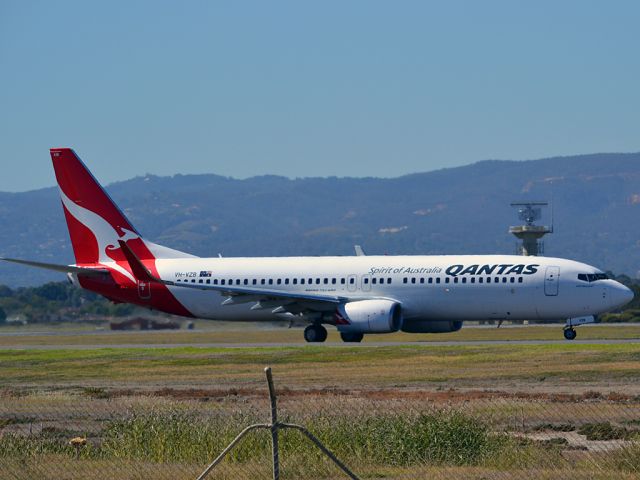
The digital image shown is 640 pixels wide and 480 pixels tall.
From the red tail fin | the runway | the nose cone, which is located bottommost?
the runway

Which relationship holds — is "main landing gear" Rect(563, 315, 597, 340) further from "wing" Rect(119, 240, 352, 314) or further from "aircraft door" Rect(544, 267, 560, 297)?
"wing" Rect(119, 240, 352, 314)

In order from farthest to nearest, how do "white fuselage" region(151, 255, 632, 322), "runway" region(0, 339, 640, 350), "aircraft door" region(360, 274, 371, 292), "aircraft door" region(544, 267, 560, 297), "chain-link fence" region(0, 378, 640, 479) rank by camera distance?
"aircraft door" region(360, 274, 371, 292) → "white fuselage" region(151, 255, 632, 322) → "aircraft door" region(544, 267, 560, 297) → "runway" region(0, 339, 640, 350) → "chain-link fence" region(0, 378, 640, 479)

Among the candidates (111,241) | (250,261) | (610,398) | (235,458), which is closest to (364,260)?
(250,261)

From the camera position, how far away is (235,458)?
20.2 metres

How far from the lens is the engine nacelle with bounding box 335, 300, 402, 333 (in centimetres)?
5300

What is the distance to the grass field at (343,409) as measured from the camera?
19547mm

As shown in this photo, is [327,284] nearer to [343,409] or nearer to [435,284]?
[435,284]

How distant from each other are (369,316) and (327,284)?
334 centimetres

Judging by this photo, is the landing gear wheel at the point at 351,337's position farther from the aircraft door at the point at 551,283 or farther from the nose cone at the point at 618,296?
the nose cone at the point at 618,296

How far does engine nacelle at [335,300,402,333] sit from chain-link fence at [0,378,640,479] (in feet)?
85.1

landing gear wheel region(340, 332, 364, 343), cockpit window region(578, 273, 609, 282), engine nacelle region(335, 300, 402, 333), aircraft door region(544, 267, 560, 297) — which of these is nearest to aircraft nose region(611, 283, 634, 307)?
cockpit window region(578, 273, 609, 282)

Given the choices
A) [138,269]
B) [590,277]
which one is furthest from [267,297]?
[590,277]

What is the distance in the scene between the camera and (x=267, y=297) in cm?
5434

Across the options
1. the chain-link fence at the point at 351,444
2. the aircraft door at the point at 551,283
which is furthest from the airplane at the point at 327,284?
the chain-link fence at the point at 351,444
